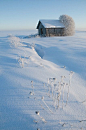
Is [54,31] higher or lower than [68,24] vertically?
lower

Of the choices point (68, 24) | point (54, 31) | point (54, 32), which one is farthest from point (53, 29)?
point (68, 24)

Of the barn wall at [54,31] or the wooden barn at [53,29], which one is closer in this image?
the wooden barn at [53,29]

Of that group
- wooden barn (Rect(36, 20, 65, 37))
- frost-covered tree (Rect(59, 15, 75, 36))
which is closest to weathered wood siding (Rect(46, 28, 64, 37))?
wooden barn (Rect(36, 20, 65, 37))

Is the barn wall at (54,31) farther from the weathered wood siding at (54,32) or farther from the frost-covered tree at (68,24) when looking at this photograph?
the frost-covered tree at (68,24)

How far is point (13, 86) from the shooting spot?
220 cm

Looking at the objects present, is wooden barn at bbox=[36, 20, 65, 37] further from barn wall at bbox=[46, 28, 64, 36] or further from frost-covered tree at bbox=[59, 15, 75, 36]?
frost-covered tree at bbox=[59, 15, 75, 36]

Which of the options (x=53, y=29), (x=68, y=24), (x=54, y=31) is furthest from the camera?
(x=54, y=31)

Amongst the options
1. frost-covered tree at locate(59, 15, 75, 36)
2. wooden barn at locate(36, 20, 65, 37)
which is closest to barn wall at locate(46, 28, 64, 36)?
wooden barn at locate(36, 20, 65, 37)

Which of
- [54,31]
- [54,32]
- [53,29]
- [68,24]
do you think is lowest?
[54,32]

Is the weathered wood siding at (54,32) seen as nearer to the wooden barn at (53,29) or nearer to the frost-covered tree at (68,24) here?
the wooden barn at (53,29)

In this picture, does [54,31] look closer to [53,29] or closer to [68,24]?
[53,29]

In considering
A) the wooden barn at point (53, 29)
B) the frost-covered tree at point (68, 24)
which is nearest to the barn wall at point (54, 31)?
the wooden barn at point (53, 29)

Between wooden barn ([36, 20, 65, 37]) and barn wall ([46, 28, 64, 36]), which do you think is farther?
barn wall ([46, 28, 64, 36])

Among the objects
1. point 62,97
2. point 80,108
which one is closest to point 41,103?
point 62,97
